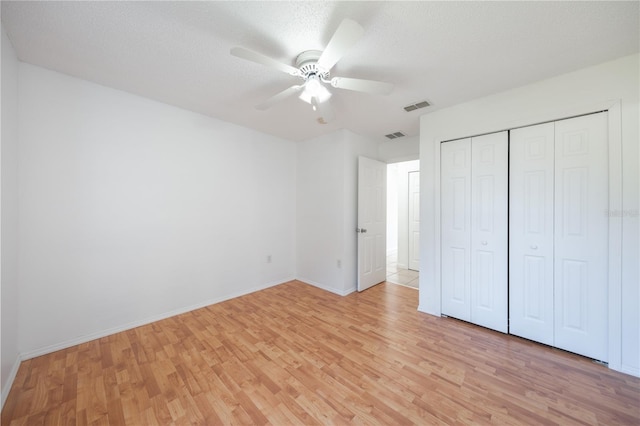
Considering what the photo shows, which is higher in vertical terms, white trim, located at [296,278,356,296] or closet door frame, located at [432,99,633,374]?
closet door frame, located at [432,99,633,374]

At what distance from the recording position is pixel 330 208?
361cm

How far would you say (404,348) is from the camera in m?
2.08

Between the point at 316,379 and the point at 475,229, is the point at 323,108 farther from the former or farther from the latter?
the point at 316,379

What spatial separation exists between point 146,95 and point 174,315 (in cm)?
250

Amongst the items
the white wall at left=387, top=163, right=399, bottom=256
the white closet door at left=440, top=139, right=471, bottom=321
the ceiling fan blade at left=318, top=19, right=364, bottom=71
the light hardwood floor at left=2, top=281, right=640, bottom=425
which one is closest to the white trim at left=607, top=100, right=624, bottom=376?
the light hardwood floor at left=2, top=281, right=640, bottom=425

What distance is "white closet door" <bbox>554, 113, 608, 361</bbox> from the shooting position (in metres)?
1.88

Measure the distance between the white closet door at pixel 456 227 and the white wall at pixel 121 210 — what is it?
2625 mm

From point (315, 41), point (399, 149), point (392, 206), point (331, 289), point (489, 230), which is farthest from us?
point (392, 206)

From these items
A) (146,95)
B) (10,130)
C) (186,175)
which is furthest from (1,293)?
(146,95)

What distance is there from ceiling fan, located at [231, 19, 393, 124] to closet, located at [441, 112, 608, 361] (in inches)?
60.3

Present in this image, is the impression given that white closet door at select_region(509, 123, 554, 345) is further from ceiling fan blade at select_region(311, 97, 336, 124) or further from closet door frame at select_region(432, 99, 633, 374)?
ceiling fan blade at select_region(311, 97, 336, 124)

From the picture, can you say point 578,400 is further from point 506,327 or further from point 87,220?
point 87,220

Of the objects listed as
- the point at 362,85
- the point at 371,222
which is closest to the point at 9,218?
the point at 362,85

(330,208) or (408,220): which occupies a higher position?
(330,208)
